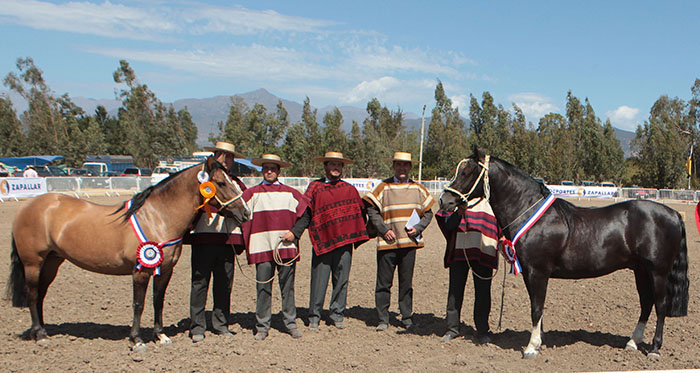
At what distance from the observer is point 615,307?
22.7 feet

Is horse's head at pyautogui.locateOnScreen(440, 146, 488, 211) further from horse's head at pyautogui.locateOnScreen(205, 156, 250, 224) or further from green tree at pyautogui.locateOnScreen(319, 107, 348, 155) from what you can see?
green tree at pyautogui.locateOnScreen(319, 107, 348, 155)

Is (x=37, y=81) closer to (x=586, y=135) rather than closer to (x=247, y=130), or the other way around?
(x=247, y=130)

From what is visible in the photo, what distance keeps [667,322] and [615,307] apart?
0.77 metres

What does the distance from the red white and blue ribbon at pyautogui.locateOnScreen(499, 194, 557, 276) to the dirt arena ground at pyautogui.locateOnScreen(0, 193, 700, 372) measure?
3.01 feet

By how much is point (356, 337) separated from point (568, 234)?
2602 millimetres

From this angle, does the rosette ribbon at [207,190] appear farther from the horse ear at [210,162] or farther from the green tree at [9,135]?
the green tree at [9,135]

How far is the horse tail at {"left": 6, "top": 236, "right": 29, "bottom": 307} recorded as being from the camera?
214 inches

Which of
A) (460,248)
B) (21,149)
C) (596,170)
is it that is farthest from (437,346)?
(21,149)

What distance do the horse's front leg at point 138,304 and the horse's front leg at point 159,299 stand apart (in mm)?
129

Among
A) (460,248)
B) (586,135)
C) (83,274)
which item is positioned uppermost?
(586,135)

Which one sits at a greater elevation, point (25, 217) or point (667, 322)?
point (25, 217)

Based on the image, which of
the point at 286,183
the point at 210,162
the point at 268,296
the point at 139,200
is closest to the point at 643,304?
the point at 268,296

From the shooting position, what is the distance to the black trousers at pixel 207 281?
17.9 ft

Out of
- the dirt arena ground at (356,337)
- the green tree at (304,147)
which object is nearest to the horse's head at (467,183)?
the dirt arena ground at (356,337)
